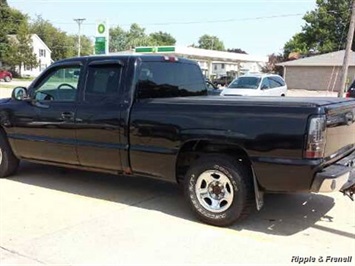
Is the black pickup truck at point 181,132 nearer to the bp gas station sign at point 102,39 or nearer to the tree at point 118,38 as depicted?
the bp gas station sign at point 102,39

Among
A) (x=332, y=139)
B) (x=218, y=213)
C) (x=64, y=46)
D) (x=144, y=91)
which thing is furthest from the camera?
(x=64, y=46)

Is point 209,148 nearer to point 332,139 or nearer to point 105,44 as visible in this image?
point 332,139

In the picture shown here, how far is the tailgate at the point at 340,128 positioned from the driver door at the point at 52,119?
10.6ft

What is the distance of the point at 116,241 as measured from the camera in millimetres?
4781

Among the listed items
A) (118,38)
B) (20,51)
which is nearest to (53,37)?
(20,51)

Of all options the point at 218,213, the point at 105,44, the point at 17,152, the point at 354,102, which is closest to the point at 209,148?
the point at 218,213

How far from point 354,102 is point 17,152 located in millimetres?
4715

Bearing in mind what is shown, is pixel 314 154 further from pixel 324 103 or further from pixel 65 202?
pixel 65 202

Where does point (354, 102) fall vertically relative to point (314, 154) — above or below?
above

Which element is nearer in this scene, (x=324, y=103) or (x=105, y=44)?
(x=324, y=103)

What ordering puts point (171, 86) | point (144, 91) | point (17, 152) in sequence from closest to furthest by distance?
point (144, 91)
point (171, 86)
point (17, 152)

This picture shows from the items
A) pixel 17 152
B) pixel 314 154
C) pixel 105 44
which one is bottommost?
pixel 17 152

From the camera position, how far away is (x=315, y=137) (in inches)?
178

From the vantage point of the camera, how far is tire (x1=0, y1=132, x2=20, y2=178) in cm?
721
